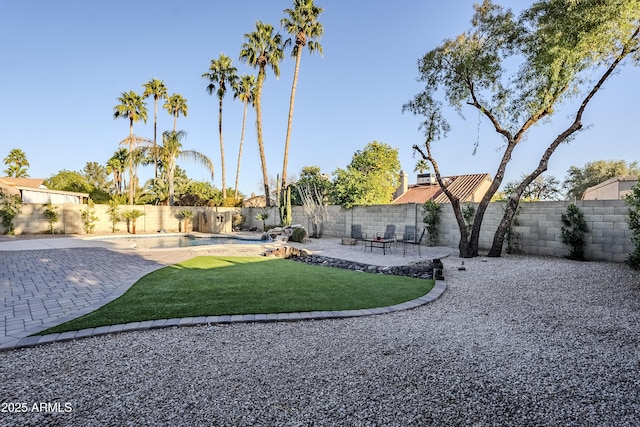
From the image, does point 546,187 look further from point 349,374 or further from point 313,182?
point 349,374

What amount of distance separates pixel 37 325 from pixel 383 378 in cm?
396

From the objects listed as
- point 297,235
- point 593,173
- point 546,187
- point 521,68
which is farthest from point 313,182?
point 593,173

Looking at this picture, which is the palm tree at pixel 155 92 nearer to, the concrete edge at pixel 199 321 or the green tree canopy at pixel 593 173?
the concrete edge at pixel 199 321

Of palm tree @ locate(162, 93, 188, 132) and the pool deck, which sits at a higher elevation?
palm tree @ locate(162, 93, 188, 132)

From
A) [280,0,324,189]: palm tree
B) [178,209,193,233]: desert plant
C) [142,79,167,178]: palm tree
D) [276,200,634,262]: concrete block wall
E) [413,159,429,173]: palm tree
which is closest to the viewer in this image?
[276,200,634,262]: concrete block wall

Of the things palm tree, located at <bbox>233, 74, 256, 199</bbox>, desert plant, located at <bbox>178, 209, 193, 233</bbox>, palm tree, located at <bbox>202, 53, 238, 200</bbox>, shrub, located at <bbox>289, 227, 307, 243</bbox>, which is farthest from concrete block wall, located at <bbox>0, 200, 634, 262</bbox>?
palm tree, located at <bbox>202, 53, 238, 200</bbox>

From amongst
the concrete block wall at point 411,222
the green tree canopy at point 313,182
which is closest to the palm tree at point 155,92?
the concrete block wall at point 411,222

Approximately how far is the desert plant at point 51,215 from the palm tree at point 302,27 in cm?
1212

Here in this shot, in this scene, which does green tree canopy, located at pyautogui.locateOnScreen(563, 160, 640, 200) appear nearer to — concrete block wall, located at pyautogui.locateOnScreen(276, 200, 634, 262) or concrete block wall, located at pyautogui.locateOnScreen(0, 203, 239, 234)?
concrete block wall, located at pyautogui.locateOnScreen(276, 200, 634, 262)

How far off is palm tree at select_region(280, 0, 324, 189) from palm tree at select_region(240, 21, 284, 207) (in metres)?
1.58

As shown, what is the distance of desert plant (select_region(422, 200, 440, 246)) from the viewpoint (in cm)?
1171

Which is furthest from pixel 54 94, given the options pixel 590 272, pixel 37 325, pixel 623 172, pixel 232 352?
pixel 623 172

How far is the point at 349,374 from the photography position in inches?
96.9

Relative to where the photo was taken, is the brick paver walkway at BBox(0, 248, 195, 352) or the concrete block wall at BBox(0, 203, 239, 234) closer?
the brick paver walkway at BBox(0, 248, 195, 352)
